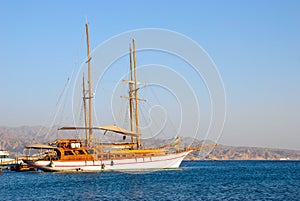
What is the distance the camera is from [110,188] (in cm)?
6712

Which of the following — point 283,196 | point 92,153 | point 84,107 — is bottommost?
point 283,196

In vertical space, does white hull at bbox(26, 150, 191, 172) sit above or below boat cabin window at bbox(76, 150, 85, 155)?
below

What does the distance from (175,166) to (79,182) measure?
44.0m

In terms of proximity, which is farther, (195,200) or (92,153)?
(92,153)

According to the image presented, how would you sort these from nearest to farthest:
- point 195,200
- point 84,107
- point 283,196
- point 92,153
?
point 195,200 → point 283,196 → point 92,153 → point 84,107

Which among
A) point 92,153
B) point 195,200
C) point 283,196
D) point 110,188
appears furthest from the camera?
point 92,153

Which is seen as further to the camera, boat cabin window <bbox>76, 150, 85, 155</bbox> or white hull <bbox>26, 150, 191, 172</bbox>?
boat cabin window <bbox>76, 150, 85, 155</bbox>

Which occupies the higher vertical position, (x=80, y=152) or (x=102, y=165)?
(x=80, y=152)

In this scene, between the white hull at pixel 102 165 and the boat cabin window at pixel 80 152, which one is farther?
the boat cabin window at pixel 80 152

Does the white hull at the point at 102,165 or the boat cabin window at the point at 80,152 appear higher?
the boat cabin window at the point at 80,152

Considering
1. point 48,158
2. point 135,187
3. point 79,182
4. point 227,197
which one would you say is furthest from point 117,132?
point 227,197

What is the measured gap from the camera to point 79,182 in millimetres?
77562

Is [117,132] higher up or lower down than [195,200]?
higher up

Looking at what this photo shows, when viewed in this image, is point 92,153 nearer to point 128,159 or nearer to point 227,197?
point 128,159
